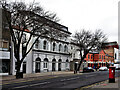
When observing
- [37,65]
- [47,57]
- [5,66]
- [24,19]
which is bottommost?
[37,65]

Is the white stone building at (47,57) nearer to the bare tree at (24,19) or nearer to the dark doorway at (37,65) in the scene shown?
the dark doorway at (37,65)

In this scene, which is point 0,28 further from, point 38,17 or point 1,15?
point 38,17

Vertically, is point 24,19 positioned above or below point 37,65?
above

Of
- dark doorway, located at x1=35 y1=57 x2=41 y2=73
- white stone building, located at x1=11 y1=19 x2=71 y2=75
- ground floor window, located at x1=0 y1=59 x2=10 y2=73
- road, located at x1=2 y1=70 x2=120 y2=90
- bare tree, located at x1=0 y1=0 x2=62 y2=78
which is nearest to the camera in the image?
road, located at x1=2 y1=70 x2=120 y2=90

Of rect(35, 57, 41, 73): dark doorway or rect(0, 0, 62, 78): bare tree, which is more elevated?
rect(0, 0, 62, 78): bare tree

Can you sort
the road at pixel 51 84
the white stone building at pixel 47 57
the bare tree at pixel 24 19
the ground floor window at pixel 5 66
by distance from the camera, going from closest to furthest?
the road at pixel 51 84, the bare tree at pixel 24 19, the ground floor window at pixel 5 66, the white stone building at pixel 47 57

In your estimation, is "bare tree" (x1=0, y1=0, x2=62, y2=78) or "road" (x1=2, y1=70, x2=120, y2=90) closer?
"road" (x1=2, y1=70, x2=120, y2=90)

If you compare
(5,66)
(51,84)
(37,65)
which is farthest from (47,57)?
(51,84)

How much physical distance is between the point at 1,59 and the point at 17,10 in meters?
10.3

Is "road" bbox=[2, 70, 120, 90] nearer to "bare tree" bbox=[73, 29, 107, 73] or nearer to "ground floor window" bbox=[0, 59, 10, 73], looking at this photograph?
"ground floor window" bbox=[0, 59, 10, 73]

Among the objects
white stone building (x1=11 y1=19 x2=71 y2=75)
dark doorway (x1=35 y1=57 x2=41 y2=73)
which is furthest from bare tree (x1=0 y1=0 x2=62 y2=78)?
dark doorway (x1=35 y1=57 x2=41 y2=73)

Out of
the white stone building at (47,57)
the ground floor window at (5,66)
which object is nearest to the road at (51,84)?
the white stone building at (47,57)

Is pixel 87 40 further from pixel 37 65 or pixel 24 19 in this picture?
pixel 24 19

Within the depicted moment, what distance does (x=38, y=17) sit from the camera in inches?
990
